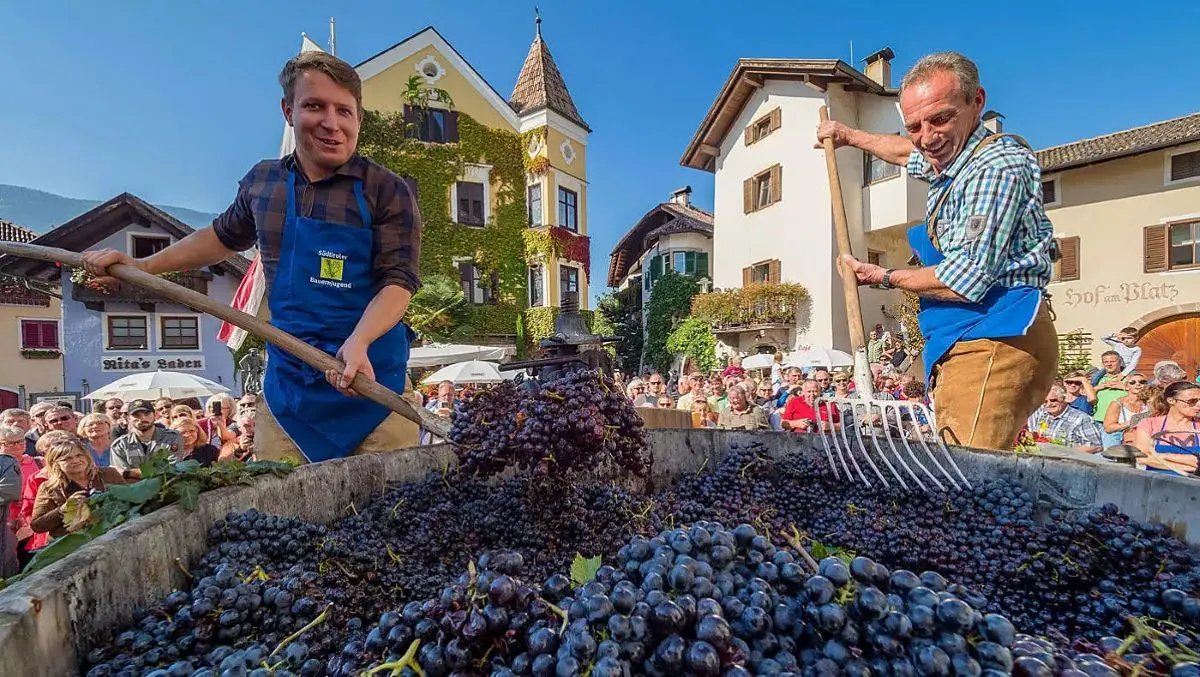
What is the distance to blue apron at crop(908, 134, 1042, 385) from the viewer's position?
201 cm

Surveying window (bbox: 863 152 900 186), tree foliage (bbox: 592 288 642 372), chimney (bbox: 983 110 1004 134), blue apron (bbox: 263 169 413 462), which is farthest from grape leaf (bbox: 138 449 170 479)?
tree foliage (bbox: 592 288 642 372)

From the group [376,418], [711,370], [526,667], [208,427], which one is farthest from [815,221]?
[526,667]

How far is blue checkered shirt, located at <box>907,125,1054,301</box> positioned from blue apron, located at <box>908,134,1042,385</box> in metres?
0.06

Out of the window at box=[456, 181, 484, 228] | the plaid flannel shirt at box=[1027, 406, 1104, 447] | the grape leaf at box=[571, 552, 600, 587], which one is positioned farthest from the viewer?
the window at box=[456, 181, 484, 228]

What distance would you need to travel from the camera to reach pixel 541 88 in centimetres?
2084

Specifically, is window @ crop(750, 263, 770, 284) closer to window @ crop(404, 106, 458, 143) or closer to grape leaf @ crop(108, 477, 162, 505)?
window @ crop(404, 106, 458, 143)

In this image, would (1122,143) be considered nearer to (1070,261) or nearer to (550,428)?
(1070,261)

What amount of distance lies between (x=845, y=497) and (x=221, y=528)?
5.96ft

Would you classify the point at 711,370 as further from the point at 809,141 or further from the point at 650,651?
the point at 650,651

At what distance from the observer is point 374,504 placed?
176cm

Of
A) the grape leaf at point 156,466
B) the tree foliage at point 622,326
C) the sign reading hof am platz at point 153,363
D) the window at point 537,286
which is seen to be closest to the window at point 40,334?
the sign reading hof am platz at point 153,363

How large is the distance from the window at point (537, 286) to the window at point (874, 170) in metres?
11.0

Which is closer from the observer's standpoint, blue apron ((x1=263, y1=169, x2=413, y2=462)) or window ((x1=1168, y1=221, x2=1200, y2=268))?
blue apron ((x1=263, y1=169, x2=413, y2=462))

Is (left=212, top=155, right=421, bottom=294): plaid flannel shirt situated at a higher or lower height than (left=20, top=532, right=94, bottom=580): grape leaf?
higher
